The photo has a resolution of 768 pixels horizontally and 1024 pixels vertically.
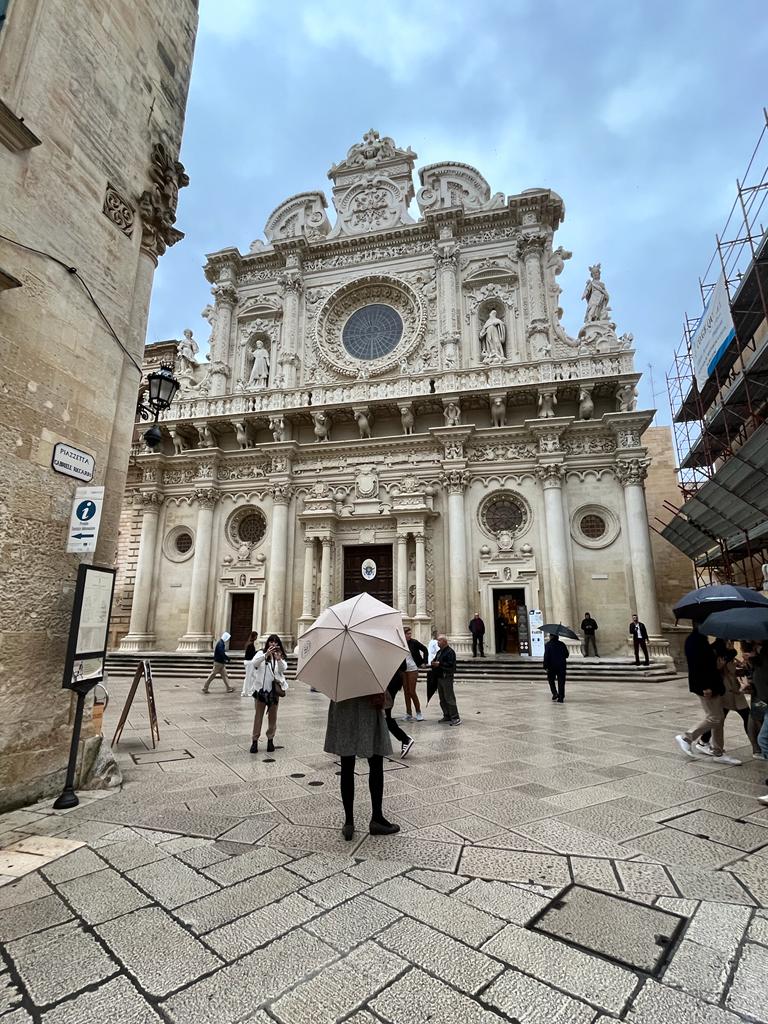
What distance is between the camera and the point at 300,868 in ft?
10.4

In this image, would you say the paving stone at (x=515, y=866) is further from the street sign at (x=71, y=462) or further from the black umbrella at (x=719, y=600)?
the street sign at (x=71, y=462)

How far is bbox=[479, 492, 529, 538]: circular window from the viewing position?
18.7m

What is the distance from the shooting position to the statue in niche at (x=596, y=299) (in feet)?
67.0

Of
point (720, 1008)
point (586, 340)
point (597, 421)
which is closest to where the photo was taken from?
point (720, 1008)

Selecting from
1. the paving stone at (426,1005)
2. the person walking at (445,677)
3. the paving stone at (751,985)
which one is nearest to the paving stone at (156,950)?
the paving stone at (426,1005)

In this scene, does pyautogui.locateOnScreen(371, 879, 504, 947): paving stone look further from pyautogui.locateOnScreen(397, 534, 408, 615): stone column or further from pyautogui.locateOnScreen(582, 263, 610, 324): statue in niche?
pyautogui.locateOnScreen(582, 263, 610, 324): statue in niche

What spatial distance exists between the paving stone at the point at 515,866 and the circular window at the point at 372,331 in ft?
70.8

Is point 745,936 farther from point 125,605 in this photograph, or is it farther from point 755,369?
point 125,605

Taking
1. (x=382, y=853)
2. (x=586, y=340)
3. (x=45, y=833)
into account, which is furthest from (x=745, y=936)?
(x=586, y=340)

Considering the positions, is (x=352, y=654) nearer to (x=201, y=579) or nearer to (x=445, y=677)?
(x=445, y=677)

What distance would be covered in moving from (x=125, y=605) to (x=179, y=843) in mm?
19983

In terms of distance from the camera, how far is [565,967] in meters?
2.24

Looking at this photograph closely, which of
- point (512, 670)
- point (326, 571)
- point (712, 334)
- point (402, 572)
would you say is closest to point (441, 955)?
point (512, 670)

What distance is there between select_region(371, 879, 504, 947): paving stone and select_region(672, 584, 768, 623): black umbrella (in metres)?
4.92
